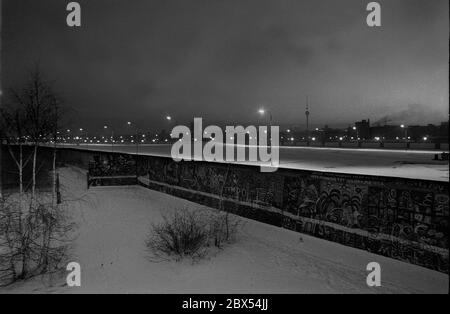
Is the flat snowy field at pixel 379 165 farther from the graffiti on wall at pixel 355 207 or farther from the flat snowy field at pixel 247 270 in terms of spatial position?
the flat snowy field at pixel 247 270

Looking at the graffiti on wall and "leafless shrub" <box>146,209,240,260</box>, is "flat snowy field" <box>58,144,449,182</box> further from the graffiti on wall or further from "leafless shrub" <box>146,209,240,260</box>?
"leafless shrub" <box>146,209,240,260</box>

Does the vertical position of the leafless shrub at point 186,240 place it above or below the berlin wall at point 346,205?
below

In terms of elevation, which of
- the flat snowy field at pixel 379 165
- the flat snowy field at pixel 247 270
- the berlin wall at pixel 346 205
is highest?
the flat snowy field at pixel 379 165

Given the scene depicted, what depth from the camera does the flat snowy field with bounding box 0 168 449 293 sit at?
24.4 ft

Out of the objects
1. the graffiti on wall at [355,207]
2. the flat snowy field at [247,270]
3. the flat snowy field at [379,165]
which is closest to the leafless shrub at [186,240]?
the flat snowy field at [247,270]

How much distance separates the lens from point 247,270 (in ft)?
28.0

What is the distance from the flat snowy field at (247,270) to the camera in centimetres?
743
